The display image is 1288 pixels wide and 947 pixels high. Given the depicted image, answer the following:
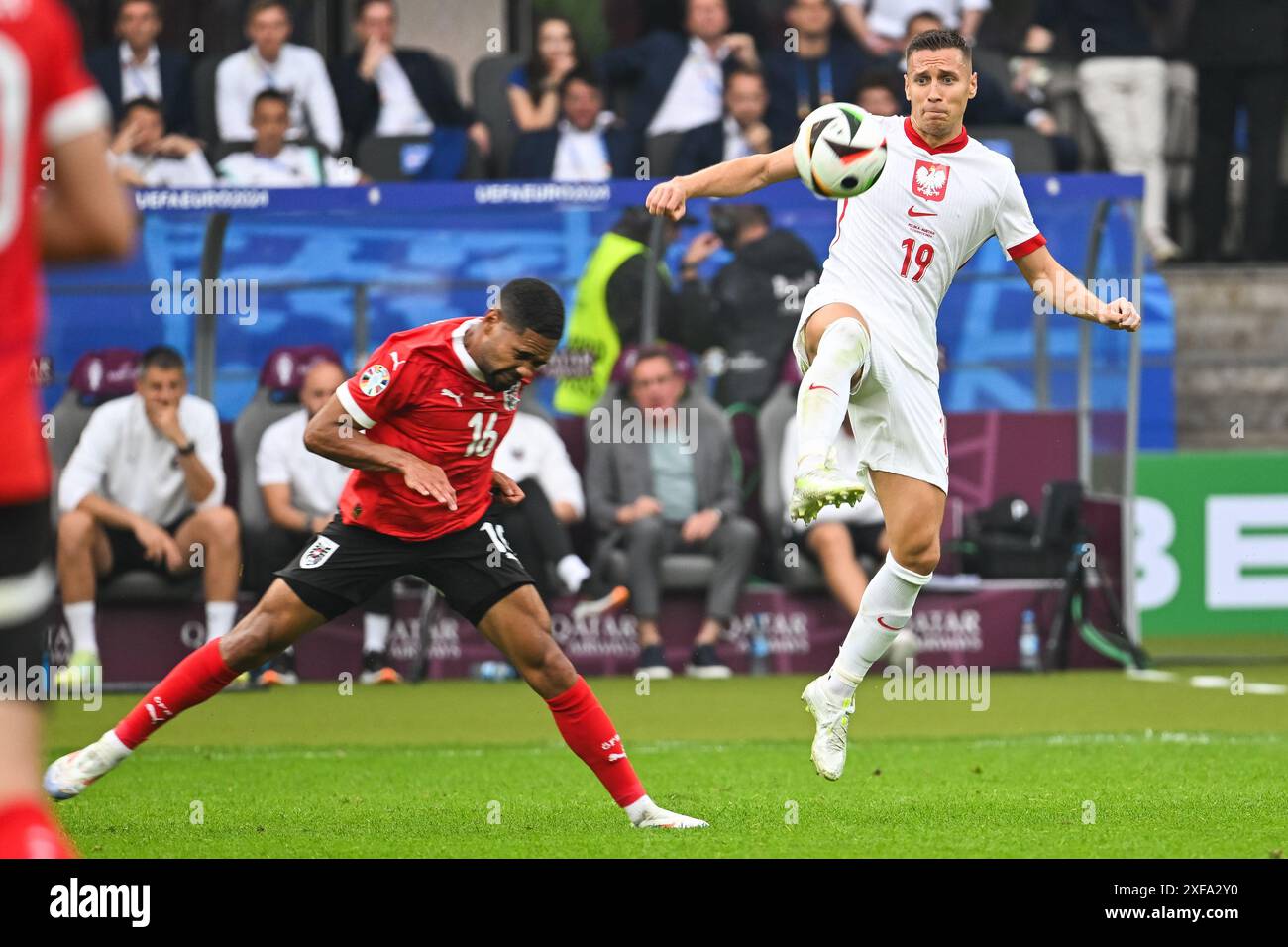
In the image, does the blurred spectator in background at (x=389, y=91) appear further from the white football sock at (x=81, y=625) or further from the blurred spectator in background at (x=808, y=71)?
the white football sock at (x=81, y=625)

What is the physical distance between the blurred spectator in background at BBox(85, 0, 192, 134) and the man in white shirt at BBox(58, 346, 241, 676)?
3.46 meters

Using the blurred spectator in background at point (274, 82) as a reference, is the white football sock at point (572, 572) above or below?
below

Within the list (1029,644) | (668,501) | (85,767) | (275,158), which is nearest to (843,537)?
(668,501)

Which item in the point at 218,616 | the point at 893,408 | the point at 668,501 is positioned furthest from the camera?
the point at 668,501

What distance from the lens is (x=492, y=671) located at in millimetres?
12523

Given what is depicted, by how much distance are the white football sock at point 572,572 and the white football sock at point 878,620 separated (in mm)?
5437

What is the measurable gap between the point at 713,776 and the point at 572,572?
13.4 ft

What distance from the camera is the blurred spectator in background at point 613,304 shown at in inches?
515

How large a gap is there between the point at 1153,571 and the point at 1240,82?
4291 mm

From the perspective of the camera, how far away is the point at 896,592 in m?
6.69

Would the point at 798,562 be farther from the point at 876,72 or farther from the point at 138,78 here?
the point at 138,78

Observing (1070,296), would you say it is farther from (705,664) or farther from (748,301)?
(748,301)

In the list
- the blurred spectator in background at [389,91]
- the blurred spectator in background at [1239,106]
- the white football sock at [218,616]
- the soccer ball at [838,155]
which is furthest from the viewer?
Answer: the blurred spectator in background at [1239,106]

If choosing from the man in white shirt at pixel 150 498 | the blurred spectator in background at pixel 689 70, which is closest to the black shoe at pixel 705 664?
the man in white shirt at pixel 150 498
